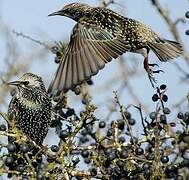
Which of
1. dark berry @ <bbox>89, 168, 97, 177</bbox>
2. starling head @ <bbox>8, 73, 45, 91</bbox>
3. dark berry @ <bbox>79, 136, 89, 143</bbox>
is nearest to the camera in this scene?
dark berry @ <bbox>89, 168, 97, 177</bbox>

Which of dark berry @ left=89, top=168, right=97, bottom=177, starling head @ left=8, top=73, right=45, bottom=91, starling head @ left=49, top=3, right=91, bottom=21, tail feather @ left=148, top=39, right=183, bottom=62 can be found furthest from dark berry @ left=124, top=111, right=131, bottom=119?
starling head @ left=49, top=3, right=91, bottom=21

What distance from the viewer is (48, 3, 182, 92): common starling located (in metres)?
5.25

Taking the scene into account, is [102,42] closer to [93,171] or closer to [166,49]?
[166,49]

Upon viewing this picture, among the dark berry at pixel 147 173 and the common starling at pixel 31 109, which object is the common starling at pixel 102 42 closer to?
the common starling at pixel 31 109

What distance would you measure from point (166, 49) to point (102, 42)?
25.0 inches

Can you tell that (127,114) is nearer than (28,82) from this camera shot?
Yes

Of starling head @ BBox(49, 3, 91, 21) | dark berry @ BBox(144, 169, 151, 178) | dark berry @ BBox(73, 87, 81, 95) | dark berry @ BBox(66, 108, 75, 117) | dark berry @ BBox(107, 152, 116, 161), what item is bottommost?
dark berry @ BBox(144, 169, 151, 178)

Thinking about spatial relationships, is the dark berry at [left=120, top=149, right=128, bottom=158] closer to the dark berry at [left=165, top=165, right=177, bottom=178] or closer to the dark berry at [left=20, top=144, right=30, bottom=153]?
the dark berry at [left=165, top=165, right=177, bottom=178]

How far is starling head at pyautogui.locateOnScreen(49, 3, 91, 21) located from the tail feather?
2.65 ft

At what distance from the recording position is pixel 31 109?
19.0 ft

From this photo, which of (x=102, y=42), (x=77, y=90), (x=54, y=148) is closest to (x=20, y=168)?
(x=54, y=148)

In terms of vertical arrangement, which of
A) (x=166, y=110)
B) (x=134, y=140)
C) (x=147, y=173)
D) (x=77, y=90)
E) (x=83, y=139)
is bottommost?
(x=147, y=173)

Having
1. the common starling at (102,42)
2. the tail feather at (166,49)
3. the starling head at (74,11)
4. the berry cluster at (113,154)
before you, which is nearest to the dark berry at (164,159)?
the berry cluster at (113,154)

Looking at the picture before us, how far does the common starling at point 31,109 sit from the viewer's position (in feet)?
18.7
